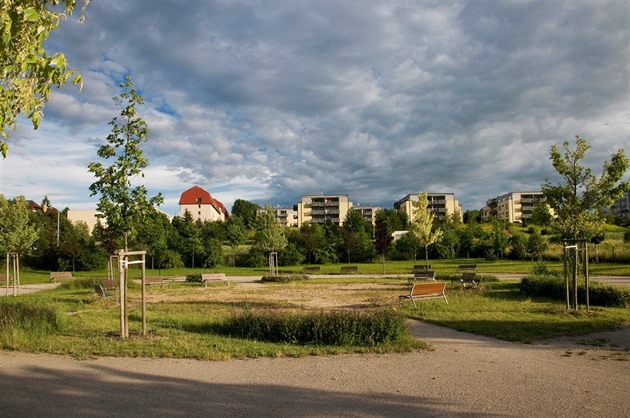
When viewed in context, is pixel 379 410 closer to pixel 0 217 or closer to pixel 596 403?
pixel 596 403

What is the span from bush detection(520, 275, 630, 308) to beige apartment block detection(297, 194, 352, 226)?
9573 centimetres

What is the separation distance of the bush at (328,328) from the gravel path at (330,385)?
0.87m

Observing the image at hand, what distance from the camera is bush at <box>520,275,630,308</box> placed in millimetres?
14086

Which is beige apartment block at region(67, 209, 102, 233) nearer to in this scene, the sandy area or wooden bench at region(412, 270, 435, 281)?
wooden bench at region(412, 270, 435, 281)

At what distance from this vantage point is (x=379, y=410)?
4.98 m

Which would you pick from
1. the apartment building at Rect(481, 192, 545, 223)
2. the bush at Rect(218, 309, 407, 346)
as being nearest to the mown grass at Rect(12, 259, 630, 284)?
the bush at Rect(218, 309, 407, 346)

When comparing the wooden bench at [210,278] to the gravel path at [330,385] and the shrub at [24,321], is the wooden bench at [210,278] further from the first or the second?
the gravel path at [330,385]

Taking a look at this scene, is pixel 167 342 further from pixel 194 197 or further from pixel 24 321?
pixel 194 197

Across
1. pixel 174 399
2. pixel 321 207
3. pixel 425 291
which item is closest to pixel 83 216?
pixel 321 207

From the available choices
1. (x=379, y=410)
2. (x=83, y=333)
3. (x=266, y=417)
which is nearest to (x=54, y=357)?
(x=83, y=333)

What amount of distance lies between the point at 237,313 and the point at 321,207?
337 feet

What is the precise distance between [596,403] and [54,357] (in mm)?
7329

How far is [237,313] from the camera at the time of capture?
1081 cm

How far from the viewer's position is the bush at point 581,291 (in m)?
14.1
